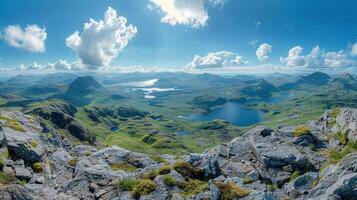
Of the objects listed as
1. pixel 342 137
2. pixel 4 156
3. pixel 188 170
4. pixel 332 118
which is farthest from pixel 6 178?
pixel 332 118

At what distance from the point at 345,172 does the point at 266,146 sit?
11.9 m

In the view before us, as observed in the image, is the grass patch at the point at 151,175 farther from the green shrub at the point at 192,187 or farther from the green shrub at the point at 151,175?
the green shrub at the point at 192,187

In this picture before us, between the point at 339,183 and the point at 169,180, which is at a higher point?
the point at 339,183

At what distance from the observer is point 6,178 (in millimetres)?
23891

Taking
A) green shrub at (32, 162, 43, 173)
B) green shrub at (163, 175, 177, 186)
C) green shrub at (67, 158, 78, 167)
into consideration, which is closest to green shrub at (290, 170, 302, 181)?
green shrub at (163, 175, 177, 186)

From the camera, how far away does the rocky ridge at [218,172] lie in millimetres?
18578

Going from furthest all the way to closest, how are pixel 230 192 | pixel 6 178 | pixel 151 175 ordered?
pixel 6 178 → pixel 151 175 → pixel 230 192

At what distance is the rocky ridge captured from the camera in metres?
18.6

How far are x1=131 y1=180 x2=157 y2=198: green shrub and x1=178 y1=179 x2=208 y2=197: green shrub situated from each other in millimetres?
2338

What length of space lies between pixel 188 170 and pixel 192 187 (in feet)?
9.73

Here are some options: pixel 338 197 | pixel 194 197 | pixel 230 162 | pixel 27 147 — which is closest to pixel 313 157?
pixel 230 162

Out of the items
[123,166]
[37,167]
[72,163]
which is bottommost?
[123,166]

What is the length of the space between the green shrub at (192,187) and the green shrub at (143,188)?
2.34m

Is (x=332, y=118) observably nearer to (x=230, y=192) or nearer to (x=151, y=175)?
(x=230, y=192)
